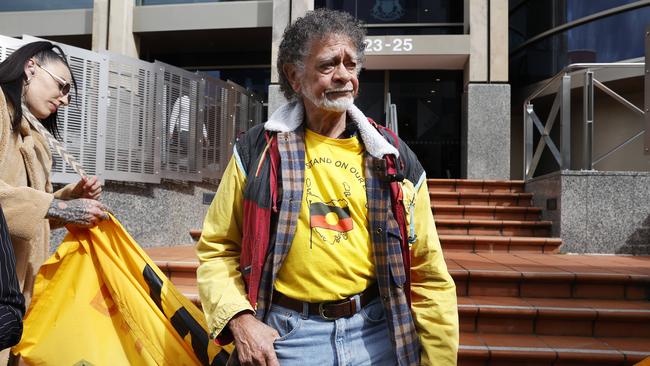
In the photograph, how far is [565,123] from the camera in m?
7.19

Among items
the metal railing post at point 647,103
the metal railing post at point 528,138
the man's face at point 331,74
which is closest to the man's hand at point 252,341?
the man's face at point 331,74

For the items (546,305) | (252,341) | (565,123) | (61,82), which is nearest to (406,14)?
(565,123)

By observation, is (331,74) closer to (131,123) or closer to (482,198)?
(131,123)

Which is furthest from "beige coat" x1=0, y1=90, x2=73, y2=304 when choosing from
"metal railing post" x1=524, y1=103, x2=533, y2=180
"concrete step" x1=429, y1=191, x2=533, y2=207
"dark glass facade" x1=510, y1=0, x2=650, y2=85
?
"dark glass facade" x1=510, y1=0, x2=650, y2=85

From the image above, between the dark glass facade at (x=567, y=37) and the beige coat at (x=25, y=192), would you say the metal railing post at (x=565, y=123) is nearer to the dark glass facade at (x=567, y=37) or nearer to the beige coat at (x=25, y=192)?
the dark glass facade at (x=567, y=37)

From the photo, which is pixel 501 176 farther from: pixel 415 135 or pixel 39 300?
pixel 39 300

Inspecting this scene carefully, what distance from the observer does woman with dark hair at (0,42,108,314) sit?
2076mm

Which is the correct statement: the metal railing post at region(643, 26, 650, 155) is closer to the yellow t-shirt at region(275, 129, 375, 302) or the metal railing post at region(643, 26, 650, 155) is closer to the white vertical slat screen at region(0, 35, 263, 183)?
the yellow t-shirt at region(275, 129, 375, 302)

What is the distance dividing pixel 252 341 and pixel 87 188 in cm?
128

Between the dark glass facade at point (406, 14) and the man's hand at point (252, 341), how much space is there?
35.8 ft

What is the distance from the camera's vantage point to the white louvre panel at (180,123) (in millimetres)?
7331

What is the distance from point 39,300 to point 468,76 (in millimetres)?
9164

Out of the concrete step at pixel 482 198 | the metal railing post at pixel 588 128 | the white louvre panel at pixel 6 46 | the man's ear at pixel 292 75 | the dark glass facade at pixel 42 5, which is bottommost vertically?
the concrete step at pixel 482 198

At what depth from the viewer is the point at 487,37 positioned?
1025cm
